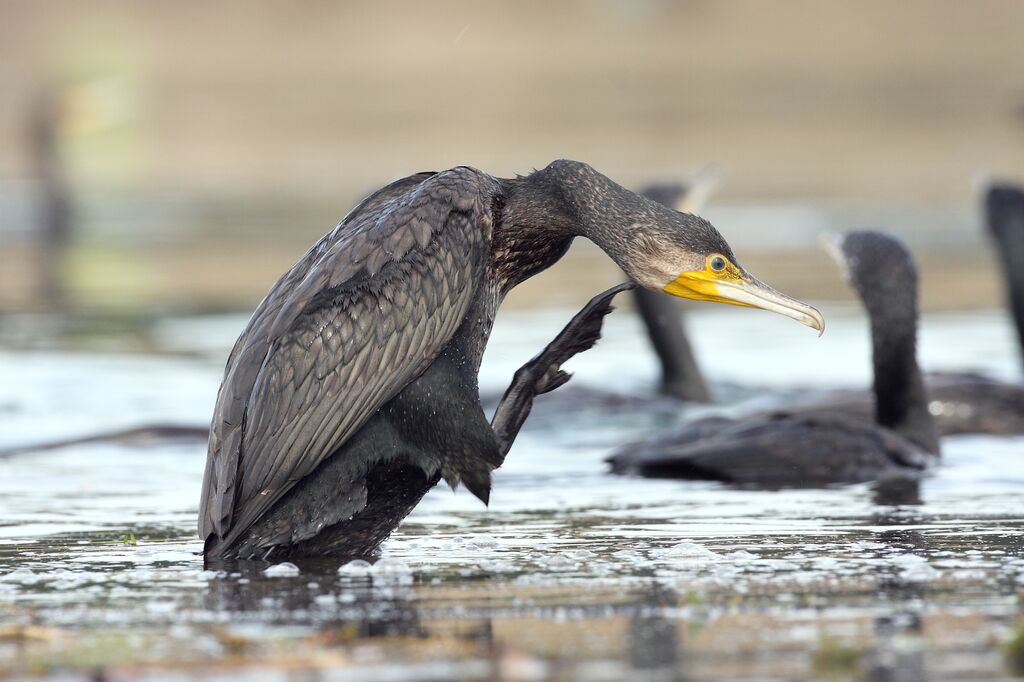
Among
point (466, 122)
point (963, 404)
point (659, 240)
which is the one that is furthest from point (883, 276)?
point (466, 122)

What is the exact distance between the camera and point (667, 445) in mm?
9039

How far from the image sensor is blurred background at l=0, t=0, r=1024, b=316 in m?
22.5

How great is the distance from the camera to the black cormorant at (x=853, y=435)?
864 cm

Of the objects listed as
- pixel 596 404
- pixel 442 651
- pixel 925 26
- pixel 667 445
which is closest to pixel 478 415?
pixel 442 651

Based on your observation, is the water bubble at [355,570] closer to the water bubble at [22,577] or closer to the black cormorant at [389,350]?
the black cormorant at [389,350]

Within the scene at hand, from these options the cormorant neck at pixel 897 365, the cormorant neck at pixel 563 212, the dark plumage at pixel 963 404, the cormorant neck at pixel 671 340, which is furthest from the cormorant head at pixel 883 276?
the cormorant neck at pixel 563 212

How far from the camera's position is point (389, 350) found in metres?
6.02

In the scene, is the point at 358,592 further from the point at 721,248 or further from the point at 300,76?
the point at 300,76

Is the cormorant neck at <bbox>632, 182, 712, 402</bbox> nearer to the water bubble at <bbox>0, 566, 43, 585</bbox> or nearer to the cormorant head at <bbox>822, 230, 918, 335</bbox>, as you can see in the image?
the cormorant head at <bbox>822, 230, 918, 335</bbox>

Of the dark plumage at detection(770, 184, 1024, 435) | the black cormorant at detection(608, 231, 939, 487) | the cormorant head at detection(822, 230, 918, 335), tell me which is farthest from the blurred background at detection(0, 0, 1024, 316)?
the black cormorant at detection(608, 231, 939, 487)

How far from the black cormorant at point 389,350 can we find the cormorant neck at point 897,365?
11.4ft

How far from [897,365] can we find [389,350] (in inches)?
175

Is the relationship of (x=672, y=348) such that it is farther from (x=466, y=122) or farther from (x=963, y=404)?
(x=466, y=122)

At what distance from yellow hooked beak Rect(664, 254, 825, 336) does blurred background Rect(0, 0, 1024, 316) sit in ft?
35.9
